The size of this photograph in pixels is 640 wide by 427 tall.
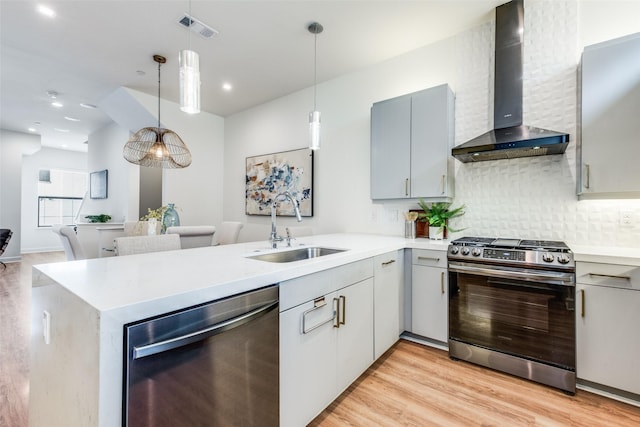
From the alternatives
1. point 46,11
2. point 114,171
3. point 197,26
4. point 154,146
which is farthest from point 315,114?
point 114,171

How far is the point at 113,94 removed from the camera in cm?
445

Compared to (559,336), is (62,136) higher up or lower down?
higher up

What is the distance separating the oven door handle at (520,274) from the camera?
1.89 metres

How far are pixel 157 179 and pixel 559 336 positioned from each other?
682 centimetres

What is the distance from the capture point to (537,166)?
2449 millimetres

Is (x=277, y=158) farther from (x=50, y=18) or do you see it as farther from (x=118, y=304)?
(x=118, y=304)

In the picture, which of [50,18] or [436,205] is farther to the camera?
[436,205]

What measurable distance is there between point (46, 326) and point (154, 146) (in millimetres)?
2656

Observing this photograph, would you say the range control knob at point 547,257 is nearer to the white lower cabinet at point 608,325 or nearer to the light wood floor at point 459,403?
the white lower cabinet at point 608,325

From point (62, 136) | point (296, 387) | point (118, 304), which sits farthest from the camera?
point (62, 136)

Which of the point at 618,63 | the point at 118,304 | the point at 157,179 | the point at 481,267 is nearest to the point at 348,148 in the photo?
the point at 481,267

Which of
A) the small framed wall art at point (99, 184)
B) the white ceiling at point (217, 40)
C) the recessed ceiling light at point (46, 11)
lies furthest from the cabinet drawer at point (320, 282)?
the small framed wall art at point (99, 184)

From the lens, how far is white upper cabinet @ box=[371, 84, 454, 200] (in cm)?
266

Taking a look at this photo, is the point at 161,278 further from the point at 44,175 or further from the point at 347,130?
the point at 44,175
